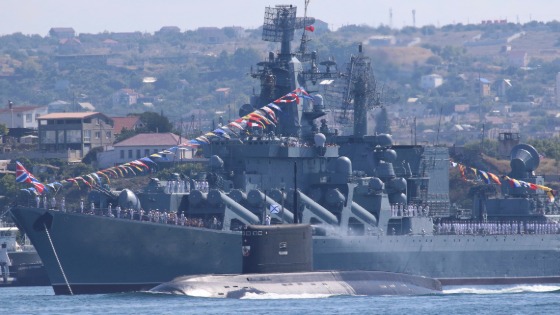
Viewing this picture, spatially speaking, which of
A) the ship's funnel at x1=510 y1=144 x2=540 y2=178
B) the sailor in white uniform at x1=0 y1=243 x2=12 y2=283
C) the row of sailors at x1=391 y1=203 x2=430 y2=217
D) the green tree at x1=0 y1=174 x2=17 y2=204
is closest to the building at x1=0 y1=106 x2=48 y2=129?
the green tree at x1=0 y1=174 x2=17 y2=204

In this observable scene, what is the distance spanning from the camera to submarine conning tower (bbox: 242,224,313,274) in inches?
2493

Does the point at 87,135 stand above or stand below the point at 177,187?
below

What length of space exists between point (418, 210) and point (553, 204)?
446 inches

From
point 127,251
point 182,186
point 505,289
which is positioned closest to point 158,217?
point 127,251

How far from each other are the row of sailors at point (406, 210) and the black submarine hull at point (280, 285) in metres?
14.3

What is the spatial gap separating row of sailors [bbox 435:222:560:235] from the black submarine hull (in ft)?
56.2

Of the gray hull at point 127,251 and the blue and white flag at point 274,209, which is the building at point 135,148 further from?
the blue and white flag at point 274,209

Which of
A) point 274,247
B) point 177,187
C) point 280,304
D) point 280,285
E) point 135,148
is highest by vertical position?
point 177,187

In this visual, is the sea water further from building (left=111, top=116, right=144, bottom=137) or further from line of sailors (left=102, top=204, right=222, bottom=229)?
building (left=111, top=116, right=144, bottom=137)

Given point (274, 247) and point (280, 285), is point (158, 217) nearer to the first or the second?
point (274, 247)

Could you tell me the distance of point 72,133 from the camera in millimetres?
154250

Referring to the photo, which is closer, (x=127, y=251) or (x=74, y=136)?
(x=127, y=251)

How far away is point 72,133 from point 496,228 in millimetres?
75311

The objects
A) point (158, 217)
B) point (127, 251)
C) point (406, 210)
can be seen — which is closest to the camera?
point (127, 251)
